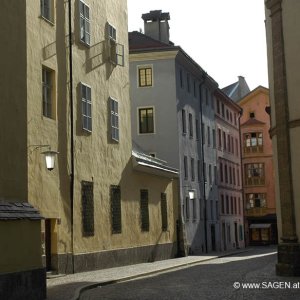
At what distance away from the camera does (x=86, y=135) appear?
25.1m

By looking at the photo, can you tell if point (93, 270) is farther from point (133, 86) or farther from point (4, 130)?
point (133, 86)

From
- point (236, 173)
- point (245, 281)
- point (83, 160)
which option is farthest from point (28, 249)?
point (236, 173)

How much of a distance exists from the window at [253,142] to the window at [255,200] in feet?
A: 15.4

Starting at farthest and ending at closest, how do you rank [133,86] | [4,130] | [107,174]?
[133,86] < [107,174] < [4,130]

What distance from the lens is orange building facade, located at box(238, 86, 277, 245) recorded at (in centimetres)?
6812

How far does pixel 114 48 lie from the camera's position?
2856 centimetres

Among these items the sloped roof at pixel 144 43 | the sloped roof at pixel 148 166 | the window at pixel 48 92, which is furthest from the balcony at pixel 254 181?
the window at pixel 48 92

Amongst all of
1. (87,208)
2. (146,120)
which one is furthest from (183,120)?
(87,208)

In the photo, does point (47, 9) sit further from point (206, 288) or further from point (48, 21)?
point (206, 288)

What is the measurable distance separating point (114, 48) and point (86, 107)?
4354 mm

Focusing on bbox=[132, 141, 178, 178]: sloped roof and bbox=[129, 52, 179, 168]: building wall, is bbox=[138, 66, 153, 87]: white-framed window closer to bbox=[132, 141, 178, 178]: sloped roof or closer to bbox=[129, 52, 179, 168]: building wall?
bbox=[129, 52, 179, 168]: building wall

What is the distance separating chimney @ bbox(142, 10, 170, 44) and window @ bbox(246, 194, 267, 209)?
26.3m

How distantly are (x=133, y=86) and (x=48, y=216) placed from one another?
23.7 metres

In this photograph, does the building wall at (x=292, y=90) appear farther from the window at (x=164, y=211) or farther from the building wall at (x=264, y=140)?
the building wall at (x=264, y=140)
